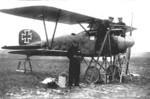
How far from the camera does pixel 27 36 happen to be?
51.1 ft

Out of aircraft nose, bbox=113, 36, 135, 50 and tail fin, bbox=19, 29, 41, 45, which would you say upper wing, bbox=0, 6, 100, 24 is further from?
tail fin, bbox=19, 29, 41, 45

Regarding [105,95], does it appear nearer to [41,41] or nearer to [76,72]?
[76,72]

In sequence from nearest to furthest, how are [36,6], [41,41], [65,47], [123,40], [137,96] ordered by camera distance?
[137,96]
[36,6]
[123,40]
[65,47]
[41,41]

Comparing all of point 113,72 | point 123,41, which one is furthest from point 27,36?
point 123,41

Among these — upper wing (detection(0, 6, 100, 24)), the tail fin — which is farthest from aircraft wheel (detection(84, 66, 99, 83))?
the tail fin

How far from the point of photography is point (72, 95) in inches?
326

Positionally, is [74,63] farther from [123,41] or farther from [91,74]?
[123,41]

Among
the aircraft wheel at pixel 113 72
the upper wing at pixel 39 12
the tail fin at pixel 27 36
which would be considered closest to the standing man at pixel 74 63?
the upper wing at pixel 39 12

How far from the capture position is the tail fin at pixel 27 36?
15344 mm

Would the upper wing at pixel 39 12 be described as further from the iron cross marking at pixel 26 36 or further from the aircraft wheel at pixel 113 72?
the iron cross marking at pixel 26 36

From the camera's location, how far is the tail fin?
50.3ft

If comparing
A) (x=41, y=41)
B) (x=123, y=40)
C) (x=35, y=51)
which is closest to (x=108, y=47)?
(x=123, y=40)

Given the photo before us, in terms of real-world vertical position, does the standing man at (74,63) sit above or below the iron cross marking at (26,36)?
below

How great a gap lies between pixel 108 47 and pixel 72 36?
2307 mm
